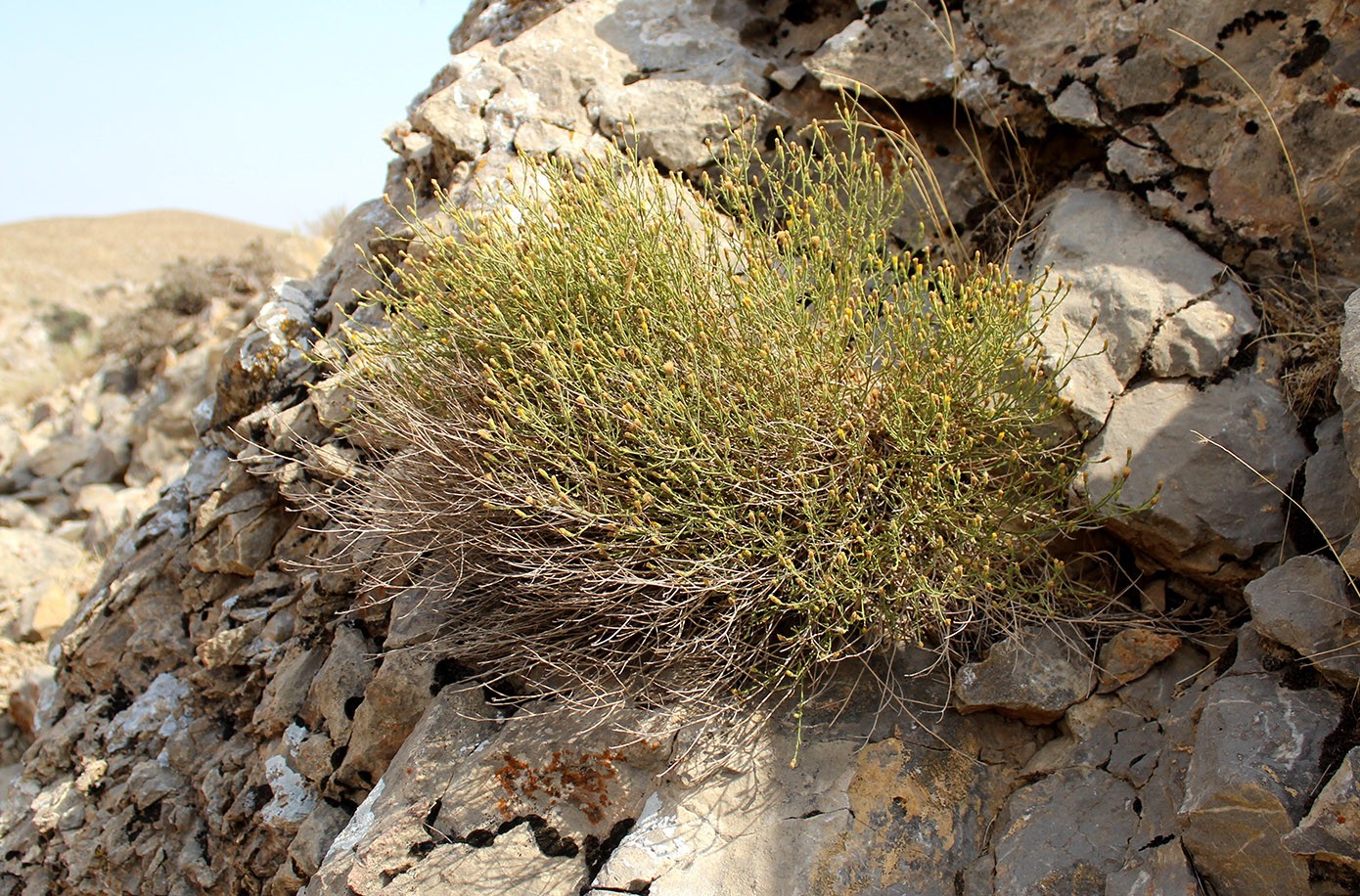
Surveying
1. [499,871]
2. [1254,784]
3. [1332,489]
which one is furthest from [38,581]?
[1332,489]

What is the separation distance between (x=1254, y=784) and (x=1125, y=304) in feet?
4.99

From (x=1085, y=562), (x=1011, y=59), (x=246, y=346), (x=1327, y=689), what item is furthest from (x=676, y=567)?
(x=246, y=346)

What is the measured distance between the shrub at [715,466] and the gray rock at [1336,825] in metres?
0.75

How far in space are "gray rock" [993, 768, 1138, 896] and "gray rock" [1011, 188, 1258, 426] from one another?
105 centimetres

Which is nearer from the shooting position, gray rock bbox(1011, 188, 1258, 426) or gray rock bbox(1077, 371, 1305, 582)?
gray rock bbox(1077, 371, 1305, 582)

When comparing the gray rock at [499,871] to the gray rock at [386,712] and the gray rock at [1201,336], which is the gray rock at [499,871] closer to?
the gray rock at [386,712]

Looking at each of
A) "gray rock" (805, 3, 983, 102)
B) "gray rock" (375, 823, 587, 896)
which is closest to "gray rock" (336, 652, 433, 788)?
"gray rock" (375, 823, 587, 896)

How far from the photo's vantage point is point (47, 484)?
1010 centimetres

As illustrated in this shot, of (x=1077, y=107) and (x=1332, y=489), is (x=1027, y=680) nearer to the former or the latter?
(x=1332, y=489)

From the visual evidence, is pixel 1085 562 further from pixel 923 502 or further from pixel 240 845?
pixel 240 845

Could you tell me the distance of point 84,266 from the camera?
73.0 feet

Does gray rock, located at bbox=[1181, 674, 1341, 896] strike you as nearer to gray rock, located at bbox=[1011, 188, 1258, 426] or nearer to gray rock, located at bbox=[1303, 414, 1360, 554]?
gray rock, located at bbox=[1303, 414, 1360, 554]

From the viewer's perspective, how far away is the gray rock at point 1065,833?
81.7 inches

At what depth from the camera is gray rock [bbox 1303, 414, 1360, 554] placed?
7.63 feet
